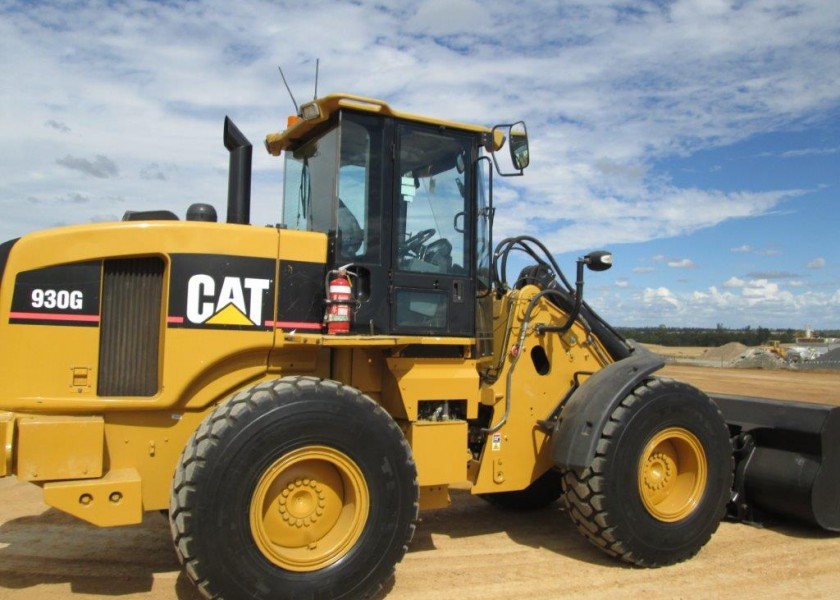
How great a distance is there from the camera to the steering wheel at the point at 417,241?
193 inches

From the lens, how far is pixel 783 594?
179 inches

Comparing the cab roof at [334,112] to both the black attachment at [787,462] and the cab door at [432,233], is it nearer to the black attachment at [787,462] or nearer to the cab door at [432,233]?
the cab door at [432,233]

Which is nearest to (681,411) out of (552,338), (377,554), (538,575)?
(552,338)

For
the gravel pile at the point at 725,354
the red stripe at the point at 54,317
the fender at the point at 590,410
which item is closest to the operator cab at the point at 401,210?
the fender at the point at 590,410

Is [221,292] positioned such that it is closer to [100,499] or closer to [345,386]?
[345,386]

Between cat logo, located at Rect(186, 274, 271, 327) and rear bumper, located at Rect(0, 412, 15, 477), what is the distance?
1.08 m

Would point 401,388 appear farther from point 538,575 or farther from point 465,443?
point 538,575

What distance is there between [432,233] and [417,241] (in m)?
0.16

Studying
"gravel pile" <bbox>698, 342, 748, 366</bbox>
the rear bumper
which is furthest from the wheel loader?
"gravel pile" <bbox>698, 342, 748, 366</bbox>

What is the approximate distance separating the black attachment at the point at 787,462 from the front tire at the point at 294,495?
3.22 m

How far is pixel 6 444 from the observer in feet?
12.8

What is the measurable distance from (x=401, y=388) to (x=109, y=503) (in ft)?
6.08

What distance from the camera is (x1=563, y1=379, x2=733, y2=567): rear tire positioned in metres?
4.96

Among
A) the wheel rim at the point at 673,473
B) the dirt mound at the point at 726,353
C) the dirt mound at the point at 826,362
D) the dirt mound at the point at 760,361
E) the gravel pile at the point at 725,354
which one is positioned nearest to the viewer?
the wheel rim at the point at 673,473
